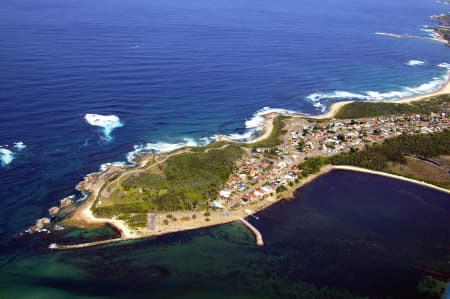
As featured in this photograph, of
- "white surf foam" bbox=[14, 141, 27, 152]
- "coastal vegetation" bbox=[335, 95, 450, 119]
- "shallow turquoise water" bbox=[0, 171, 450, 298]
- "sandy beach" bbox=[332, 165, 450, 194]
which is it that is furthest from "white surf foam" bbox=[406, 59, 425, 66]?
"white surf foam" bbox=[14, 141, 27, 152]

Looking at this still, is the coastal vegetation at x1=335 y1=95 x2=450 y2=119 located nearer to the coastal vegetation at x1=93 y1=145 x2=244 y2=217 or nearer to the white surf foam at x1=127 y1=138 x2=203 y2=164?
the coastal vegetation at x1=93 y1=145 x2=244 y2=217

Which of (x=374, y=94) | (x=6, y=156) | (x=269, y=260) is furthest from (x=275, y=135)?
(x=6, y=156)

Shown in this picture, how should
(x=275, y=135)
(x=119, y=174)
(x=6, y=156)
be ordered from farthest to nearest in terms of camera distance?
(x=275, y=135) → (x=6, y=156) → (x=119, y=174)

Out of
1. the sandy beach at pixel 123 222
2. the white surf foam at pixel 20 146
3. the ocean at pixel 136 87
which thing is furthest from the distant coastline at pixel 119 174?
the white surf foam at pixel 20 146

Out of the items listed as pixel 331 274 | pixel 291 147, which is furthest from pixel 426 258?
pixel 291 147

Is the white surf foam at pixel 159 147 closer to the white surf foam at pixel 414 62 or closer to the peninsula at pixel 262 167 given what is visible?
the peninsula at pixel 262 167

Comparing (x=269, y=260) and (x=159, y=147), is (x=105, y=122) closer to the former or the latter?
(x=159, y=147)
